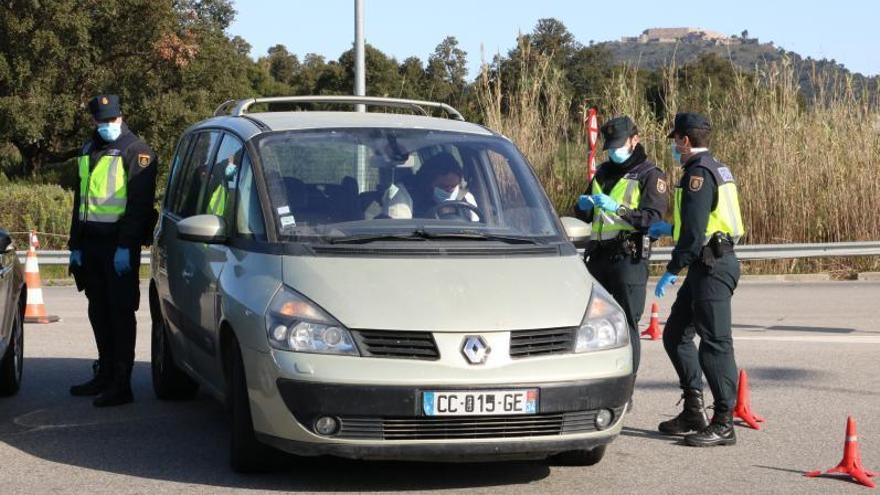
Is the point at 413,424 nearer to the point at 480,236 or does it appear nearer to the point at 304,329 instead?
the point at 304,329

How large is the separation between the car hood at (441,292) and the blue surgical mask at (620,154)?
1893 mm

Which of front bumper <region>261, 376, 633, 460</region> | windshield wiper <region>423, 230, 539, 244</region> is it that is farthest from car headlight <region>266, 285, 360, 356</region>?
windshield wiper <region>423, 230, 539, 244</region>

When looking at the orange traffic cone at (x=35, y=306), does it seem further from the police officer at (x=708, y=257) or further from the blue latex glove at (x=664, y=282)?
the police officer at (x=708, y=257)

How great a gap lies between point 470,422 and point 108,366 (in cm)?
387

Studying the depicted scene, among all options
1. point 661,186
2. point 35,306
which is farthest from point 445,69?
point 661,186

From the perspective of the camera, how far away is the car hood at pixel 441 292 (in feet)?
20.6

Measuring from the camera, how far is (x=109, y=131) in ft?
30.2

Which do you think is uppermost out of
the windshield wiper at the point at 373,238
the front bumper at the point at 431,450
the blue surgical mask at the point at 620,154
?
the blue surgical mask at the point at 620,154

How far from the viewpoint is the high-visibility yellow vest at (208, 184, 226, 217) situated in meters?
7.80

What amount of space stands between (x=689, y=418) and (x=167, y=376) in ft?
10.9

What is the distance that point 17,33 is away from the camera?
43594mm

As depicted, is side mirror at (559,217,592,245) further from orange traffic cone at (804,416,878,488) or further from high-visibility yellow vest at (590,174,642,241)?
orange traffic cone at (804,416,878,488)

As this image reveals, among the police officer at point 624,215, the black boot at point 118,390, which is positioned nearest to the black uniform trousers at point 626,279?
the police officer at point 624,215

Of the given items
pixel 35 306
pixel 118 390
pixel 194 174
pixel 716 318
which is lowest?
pixel 118 390
